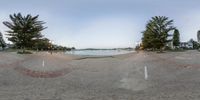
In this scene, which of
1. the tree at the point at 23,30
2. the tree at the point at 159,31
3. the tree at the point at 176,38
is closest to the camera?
the tree at the point at 23,30

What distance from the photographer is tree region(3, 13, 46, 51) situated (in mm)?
79625

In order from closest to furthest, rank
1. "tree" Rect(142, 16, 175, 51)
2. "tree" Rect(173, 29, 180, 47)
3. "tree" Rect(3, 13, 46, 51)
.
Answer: "tree" Rect(3, 13, 46, 51) < "tree" Rect(142, 16, 175, 51) < "tree" Rect(173, 29, 180, 47)

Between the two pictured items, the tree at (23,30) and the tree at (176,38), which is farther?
the tree at (176,38)

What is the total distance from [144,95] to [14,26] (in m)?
70.6

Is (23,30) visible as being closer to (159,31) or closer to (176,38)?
(159,31)

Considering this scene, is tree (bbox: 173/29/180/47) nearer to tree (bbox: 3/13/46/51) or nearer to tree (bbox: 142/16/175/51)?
tree (bbox: 142/16/175/51)

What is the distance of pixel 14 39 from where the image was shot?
81.5 m

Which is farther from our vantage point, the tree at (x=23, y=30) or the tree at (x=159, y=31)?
the tree at (x=159, y=31)

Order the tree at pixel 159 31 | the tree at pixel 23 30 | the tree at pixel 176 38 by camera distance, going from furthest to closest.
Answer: the tree at pixel 176 38, the tree at pixel 159 31, the tree at pixel 23 30

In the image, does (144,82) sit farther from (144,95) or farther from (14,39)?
(14,39)

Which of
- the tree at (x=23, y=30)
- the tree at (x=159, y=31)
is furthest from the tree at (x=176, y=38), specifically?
the tree at (x=23, y=30)

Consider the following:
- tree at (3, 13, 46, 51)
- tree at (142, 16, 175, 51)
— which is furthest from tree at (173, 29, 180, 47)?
tree at (3, 13, 46, 51)

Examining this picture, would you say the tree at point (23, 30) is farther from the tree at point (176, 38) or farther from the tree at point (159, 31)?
the tree at point (176, 38)

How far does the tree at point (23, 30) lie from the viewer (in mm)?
79625
